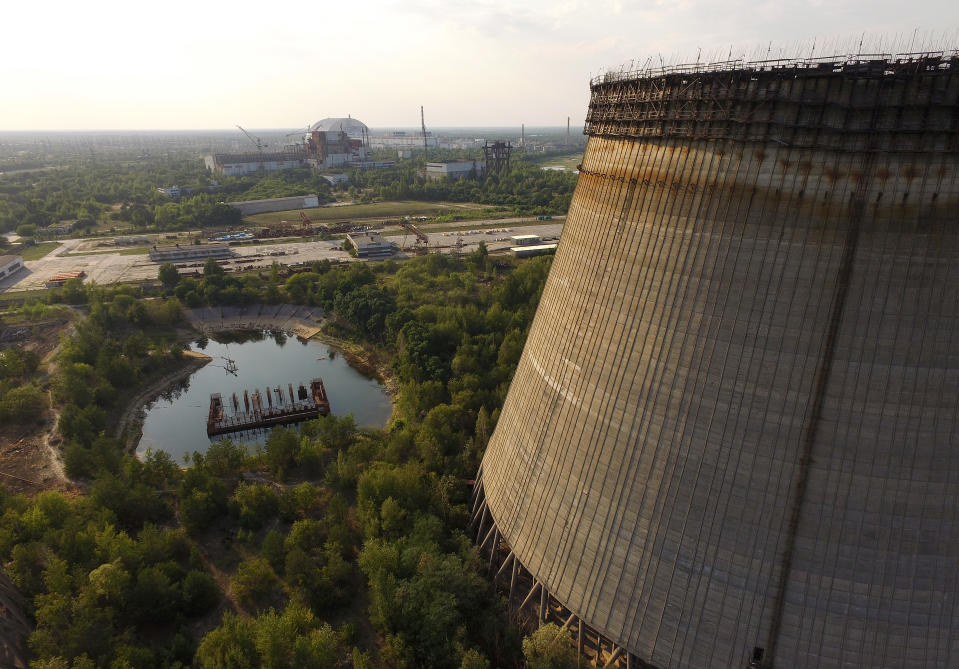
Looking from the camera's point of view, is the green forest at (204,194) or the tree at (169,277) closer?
the tree at (169,277)

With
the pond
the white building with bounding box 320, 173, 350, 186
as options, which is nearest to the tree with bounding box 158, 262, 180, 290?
the pond

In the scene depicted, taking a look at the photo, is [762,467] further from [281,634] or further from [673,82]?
[281,634]

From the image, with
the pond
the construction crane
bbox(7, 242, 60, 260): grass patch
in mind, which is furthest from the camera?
the construction crane

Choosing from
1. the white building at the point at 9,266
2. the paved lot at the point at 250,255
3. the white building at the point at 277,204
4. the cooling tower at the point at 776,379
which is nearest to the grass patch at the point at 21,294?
the paved lot at the point at 250,255

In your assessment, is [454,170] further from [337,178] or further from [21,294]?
[21,294]

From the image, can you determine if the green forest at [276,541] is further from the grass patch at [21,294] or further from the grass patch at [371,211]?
the grass patch at [371,211]

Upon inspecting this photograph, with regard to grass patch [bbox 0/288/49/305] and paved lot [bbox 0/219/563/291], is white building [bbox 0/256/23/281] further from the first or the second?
grass patch [bbox 0/288/49/305]

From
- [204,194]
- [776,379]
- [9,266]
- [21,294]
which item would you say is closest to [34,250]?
[9,266]
